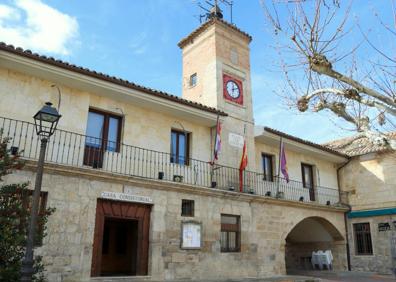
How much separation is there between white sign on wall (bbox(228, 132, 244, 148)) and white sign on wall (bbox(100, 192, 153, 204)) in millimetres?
4322

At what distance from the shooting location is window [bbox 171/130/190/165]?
12711 millimetres

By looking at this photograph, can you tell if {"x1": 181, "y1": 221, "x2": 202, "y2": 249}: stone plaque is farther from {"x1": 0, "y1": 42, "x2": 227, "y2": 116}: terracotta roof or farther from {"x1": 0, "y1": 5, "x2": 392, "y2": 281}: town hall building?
{"x1": 0, "y1": 42, "x2": 227, "y2": 116}: terracotta roof

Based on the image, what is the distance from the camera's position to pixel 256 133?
14781mm

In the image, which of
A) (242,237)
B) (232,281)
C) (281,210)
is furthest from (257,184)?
(232,281)

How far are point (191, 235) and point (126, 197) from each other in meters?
2.35

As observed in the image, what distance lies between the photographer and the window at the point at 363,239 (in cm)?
1681

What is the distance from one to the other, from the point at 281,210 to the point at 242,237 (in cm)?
240

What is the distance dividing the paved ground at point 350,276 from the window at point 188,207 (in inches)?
251

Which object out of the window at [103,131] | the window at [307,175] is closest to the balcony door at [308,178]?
the window at [307,175]

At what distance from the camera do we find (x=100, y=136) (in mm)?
11227

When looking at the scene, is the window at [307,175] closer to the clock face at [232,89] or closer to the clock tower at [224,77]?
the clock tower at [224,77]

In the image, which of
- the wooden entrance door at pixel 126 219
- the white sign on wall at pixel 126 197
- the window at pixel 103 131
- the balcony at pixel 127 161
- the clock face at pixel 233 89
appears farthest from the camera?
the clock face at pixel 233 89

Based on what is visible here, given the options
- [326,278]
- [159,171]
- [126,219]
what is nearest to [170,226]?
[126,219]

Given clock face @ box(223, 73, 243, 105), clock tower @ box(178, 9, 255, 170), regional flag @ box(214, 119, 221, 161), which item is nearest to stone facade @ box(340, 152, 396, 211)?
clock tower @ box(178, 9, 255, 170)
